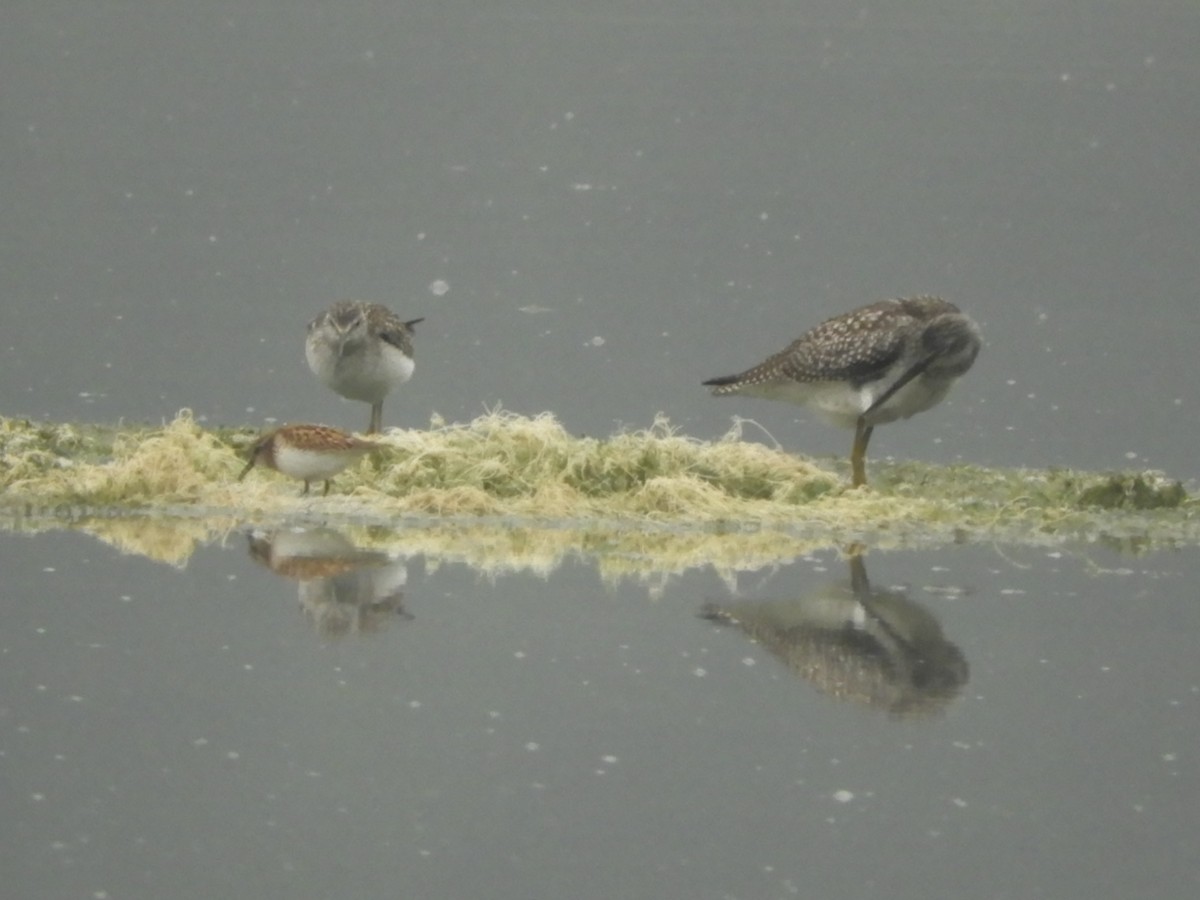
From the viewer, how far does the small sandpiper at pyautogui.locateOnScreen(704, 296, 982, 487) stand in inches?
526

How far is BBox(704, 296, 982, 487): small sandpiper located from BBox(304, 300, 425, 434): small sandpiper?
2.46m

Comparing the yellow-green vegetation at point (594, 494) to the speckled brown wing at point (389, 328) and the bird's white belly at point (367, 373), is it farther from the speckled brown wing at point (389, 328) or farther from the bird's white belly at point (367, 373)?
the speckled brown wing at point (389, 328)

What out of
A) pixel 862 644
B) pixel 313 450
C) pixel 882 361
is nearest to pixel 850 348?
pixel 882 361

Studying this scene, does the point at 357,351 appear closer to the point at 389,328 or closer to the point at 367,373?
the point at 367,373

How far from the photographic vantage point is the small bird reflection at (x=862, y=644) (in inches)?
350

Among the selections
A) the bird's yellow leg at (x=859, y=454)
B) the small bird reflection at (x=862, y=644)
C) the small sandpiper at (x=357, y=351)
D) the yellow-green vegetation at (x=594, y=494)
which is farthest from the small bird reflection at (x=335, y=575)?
the bird's yellow leg at (x=859, y=454)

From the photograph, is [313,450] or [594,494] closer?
[313,450]

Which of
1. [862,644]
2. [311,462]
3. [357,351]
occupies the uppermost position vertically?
[357,351]

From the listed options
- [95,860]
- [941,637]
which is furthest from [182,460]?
[95,860]

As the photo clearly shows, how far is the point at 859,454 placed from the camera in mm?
A: 13438

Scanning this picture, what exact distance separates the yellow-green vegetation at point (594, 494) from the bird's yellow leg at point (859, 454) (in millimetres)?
96

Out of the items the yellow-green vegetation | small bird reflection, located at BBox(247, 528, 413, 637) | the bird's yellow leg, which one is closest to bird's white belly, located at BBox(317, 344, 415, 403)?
the yellow-green vegetation

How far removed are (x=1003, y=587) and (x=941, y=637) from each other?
116 cm

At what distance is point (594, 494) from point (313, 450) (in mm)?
1516
